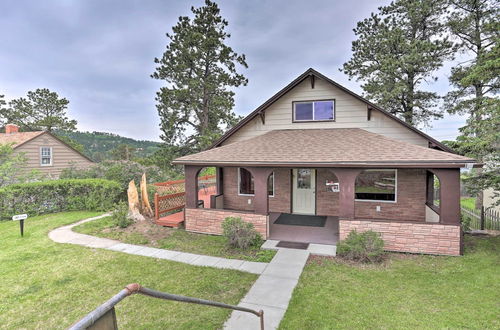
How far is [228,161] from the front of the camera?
8.66 m

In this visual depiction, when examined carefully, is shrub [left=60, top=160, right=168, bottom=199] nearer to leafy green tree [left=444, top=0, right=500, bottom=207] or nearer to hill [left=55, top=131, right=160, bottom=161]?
leafy green tree [left=444, top=0, right=500, bottom=207]

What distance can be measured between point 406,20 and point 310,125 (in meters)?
11.5

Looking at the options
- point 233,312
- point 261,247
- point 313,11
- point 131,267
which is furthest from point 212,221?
point 313,11

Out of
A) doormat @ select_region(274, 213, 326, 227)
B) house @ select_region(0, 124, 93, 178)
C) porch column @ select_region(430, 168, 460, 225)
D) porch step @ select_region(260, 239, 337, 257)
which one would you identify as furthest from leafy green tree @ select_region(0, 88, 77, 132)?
porch column @ select_region(430, 168, 460, 225)

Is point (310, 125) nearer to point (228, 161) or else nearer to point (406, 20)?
point (228, 161)

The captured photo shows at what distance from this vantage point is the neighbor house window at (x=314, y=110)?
11.2 m

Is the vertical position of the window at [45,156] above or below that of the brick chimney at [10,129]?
below

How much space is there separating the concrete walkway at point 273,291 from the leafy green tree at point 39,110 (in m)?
33.0

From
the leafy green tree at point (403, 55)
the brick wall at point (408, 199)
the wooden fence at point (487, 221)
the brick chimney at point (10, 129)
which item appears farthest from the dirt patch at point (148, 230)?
the brick chimney at point (10, 129)

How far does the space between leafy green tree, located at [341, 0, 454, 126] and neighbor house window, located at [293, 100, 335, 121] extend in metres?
6.30

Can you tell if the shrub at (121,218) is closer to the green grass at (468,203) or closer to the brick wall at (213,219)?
the brick wall at (213,219)

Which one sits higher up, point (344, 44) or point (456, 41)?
point (344, 44)

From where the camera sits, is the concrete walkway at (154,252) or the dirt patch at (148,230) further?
the dirt patch at (148,230)

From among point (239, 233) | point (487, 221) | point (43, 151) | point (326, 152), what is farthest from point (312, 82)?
point (43, 151)
